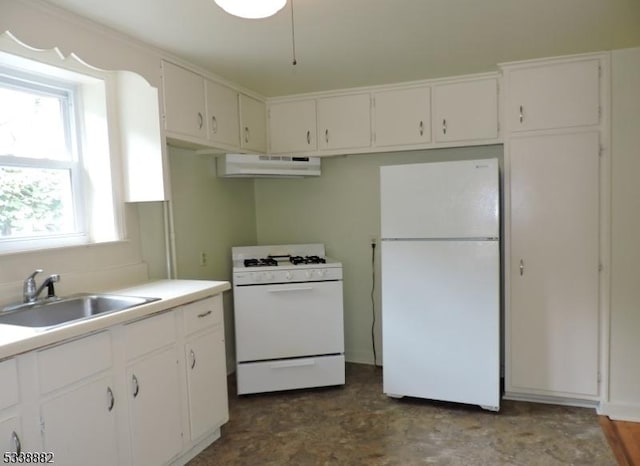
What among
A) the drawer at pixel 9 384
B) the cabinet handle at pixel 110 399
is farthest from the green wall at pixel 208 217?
the drawer at pixel 9 384

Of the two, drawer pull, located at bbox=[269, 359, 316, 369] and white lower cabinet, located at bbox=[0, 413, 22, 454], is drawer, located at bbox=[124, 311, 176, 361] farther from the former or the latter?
drawer pull, located at bbox=[269, 359, 316, 369]

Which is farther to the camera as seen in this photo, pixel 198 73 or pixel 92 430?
pixel 198 73

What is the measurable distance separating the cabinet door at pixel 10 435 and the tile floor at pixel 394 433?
3.48ft

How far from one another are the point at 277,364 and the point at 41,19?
2.46m

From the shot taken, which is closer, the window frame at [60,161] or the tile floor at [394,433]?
the window frame at [60,161]

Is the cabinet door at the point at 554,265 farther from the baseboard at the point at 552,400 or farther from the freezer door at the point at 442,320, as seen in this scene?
the freezer door at the point at 442,320

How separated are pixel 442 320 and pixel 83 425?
6.99 ft

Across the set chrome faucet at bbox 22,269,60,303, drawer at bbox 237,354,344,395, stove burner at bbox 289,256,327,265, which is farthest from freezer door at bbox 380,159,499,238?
chrome faucet at bbox 22,269,60,303

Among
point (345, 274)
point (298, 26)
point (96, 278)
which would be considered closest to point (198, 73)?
point (298, 26)

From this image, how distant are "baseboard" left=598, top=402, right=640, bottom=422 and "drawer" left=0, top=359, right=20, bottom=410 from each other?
323cm

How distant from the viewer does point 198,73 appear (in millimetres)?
2863

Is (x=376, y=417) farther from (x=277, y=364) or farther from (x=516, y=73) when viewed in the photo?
(x=516, y=73)

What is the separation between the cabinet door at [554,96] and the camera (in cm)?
283

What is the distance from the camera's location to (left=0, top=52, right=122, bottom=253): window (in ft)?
7.24
